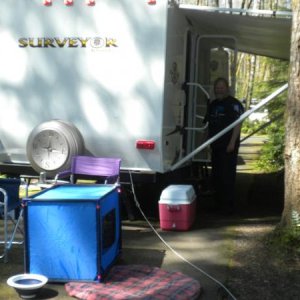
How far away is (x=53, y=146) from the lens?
644 cm

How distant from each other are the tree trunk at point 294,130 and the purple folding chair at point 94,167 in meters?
1.93

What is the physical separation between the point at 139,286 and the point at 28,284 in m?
0.88

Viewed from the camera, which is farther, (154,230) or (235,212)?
(235,212)

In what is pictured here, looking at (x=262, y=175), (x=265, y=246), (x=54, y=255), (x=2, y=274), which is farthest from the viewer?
(x=262, y=175)

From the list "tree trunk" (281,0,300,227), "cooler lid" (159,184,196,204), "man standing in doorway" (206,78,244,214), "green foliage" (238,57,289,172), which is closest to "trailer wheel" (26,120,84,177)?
"cooler lid" (159,184,196,204)

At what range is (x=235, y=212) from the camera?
7738mm

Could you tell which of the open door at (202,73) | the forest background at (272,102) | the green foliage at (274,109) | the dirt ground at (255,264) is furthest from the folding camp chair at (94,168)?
the green foliage at (274,109)

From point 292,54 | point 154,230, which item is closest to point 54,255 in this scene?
point 154,230

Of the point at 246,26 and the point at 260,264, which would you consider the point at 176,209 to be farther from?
the point at 246,26

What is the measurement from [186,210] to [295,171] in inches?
55.2

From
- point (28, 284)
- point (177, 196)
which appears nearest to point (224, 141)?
point (177, 196)

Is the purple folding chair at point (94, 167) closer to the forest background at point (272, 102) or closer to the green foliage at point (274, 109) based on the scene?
the forest background at point (272, 102)

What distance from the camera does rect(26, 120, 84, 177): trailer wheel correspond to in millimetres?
6352

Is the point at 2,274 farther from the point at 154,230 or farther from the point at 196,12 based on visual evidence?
the point at 196,12
